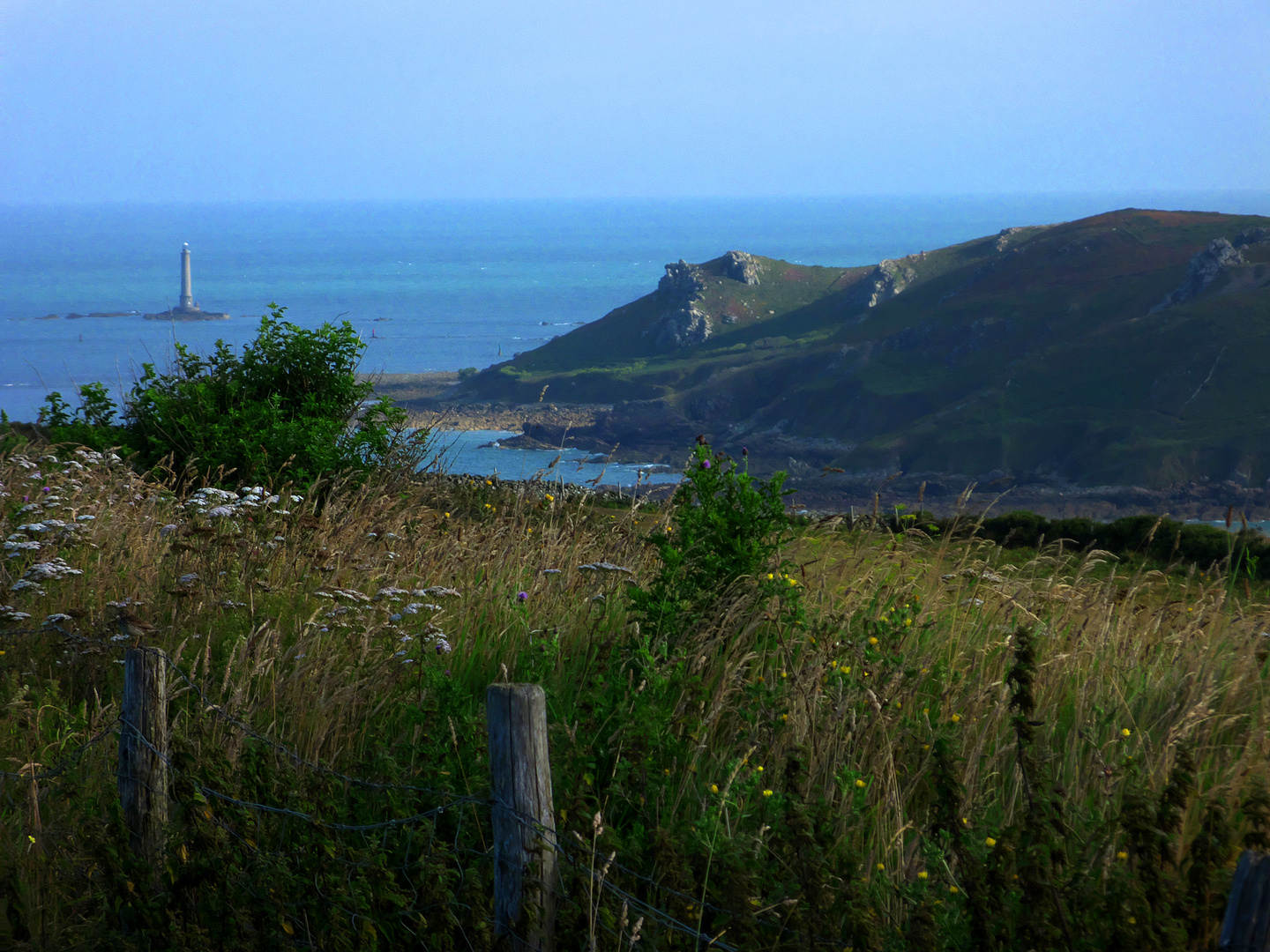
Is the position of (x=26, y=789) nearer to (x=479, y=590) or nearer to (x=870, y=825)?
(x=479, y=590)

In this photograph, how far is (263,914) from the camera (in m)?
3.02

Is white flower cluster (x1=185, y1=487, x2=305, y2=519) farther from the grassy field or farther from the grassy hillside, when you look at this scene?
the grassy hillside

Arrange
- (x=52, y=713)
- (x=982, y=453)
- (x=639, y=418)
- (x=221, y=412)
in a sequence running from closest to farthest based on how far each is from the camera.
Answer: (x=52, y=713)
(x=221, y=412)
(x=982, y=453)
(x=639, y=418)

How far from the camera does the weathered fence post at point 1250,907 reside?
5.59 ft

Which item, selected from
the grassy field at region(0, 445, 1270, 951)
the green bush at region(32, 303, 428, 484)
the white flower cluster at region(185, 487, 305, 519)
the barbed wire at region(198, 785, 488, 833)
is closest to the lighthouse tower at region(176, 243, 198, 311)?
the green bush at region(32, 303, 428, 484)

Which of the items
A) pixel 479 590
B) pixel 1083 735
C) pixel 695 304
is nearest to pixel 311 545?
pixel 479 590

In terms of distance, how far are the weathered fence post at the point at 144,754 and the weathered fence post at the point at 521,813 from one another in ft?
4.33

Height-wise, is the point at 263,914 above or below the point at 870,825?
below

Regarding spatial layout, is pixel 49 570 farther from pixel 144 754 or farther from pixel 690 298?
pixel 690 298

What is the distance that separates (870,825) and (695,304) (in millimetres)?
158979

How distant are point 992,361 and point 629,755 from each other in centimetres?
12718

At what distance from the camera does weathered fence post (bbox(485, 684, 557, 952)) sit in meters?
2.43

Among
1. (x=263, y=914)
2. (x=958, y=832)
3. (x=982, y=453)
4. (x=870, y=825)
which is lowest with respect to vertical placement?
(x=982, y=453)

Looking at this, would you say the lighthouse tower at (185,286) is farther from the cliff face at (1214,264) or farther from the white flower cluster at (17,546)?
the white flower cluster at (17,546)
